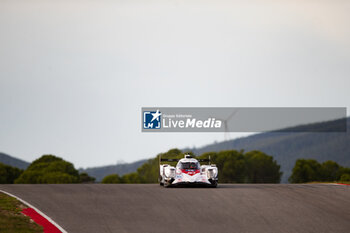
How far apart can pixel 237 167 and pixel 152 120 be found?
71545 mm

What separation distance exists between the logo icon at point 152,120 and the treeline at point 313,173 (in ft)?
280

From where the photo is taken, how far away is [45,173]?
11256 centimetres

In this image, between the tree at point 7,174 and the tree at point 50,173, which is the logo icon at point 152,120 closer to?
the tree at point 50,173

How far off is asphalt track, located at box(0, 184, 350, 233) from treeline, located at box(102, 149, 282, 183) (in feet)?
273

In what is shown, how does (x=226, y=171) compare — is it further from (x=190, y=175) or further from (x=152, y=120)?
(x=190, y=175)

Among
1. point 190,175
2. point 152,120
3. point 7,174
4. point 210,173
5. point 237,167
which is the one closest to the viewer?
point 190,175

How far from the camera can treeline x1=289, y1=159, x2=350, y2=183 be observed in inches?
5330

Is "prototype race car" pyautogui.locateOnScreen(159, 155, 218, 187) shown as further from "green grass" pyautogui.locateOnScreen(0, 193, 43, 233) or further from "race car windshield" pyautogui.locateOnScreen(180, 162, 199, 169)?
"green grass" pyautogui.locateOnScreen(0, 193, 43, 233)

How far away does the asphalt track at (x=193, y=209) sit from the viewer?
1761cm

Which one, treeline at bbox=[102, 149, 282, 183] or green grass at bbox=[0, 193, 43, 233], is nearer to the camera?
green grass at bbox=[0, 193, 43, 233]

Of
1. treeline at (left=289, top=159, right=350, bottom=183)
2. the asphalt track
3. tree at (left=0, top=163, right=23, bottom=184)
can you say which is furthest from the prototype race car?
treeline at (left=289, top=159, right=350, bottom=183)

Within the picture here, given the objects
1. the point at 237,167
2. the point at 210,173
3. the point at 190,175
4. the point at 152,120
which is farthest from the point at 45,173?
the point at 210,173

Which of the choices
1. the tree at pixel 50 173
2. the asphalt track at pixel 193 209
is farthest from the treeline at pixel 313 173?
the asphalt track at pixel 193 209

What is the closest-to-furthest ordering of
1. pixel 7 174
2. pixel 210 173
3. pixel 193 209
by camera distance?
pixel 193 209
pixel 210 173
pixel 7 174
